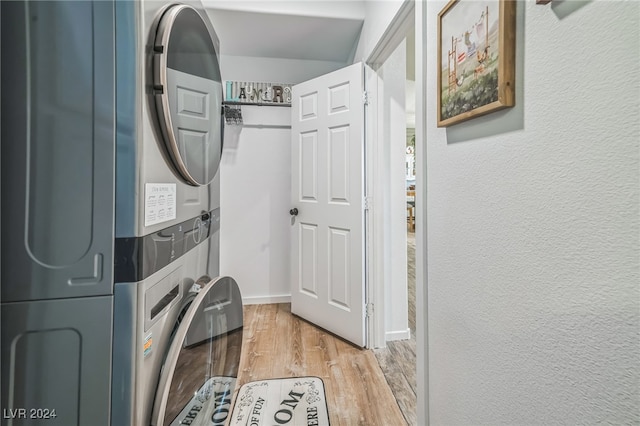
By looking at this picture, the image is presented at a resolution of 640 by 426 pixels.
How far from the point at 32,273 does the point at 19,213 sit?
0.13m

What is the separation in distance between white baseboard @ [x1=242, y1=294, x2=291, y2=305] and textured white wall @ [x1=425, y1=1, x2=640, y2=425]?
→ 6.74 feet

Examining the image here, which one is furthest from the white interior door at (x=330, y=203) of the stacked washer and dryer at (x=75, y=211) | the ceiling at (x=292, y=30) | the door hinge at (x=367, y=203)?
the stacked washer and dryer at (x=75, y=211)

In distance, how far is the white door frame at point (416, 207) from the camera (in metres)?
1.14

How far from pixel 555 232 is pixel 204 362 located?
1.06 meters

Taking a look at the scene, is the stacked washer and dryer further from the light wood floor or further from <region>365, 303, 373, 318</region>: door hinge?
<region>365, 303, 373, 318</region>: door hinge

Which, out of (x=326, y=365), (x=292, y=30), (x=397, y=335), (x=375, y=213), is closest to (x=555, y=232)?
(x=375, y=213)

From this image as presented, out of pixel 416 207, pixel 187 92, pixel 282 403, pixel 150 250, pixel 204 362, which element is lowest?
pixel 282 403

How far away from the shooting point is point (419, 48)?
113 centimetres

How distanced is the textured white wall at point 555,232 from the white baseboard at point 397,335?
3.95 ft

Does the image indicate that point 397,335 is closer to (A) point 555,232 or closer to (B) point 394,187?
(B) point 394,187

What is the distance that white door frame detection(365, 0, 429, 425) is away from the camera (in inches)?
44.8

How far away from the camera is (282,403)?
149 cm

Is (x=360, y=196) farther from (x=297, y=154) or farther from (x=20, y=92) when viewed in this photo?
(x=20, y=92)

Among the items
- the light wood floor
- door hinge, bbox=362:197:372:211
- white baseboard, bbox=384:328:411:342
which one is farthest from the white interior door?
white baseboard, bbox=384:328:411:342
